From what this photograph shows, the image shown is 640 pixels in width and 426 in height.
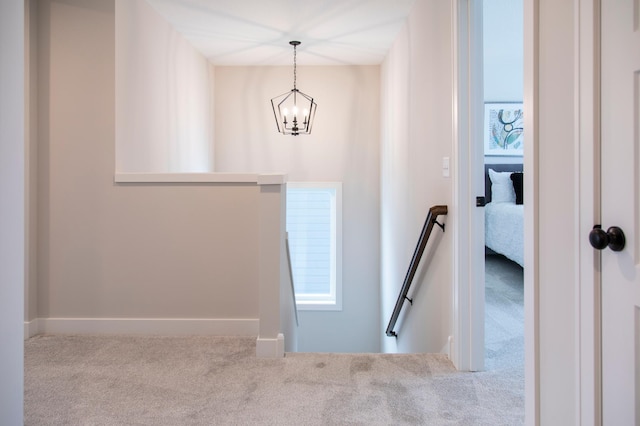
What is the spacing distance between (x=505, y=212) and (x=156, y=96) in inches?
137

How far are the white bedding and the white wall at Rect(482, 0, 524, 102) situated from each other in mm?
1597

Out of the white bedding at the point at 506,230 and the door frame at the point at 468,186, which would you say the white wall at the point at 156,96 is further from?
the white bedding at the point at 506,230

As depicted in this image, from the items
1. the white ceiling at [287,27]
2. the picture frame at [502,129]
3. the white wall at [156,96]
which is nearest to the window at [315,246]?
the white wall at [156,96]

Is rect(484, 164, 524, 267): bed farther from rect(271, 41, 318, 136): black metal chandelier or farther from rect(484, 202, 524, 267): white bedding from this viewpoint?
rect(271, 41, 318, 136): black metal chandelier

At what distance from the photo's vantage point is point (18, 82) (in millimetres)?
1644

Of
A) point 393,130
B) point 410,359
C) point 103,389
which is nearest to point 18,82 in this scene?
point 103,389

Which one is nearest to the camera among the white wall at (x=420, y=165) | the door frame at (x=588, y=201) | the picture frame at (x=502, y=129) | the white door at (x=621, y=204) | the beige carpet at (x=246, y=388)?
the white door at (x=621, y=204)

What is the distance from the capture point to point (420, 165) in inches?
140

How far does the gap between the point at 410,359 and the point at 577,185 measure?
165 centimetres

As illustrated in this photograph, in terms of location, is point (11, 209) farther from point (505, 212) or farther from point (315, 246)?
point (315, 246)

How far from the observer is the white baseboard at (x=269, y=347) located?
2777 mm

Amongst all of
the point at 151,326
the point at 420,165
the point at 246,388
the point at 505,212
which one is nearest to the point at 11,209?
the point at 246,388

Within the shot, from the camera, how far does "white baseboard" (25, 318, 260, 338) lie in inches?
127

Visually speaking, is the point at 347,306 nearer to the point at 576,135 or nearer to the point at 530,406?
the point at 530,406
